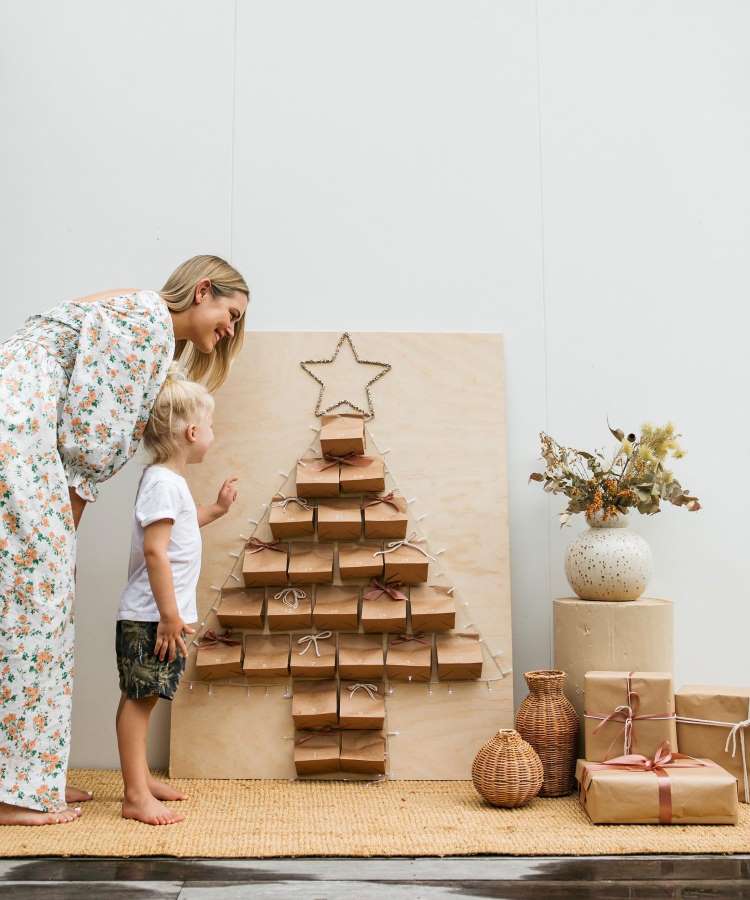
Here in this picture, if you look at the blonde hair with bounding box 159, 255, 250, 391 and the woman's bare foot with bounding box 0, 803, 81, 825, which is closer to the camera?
the woman's bare foot with bounding box 0, 803, 81, 825

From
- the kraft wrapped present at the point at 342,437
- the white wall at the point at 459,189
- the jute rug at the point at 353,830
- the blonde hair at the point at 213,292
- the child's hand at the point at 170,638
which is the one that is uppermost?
the white wall at the point at 459,189

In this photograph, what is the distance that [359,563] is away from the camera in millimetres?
1987

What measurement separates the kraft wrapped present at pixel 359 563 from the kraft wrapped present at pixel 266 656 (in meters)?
0.20

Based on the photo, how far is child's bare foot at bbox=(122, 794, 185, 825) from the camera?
1.65m

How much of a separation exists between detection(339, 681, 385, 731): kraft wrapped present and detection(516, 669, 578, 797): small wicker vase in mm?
304

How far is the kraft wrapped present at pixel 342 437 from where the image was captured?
2.01m

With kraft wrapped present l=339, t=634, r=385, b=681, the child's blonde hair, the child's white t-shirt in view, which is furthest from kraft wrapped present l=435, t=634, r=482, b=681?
the child's blonde hair

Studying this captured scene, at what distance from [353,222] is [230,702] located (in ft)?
3.83

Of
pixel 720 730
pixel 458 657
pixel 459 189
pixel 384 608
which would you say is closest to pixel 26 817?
pixel 384 608

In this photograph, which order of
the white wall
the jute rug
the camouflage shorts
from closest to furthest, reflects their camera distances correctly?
the jute rug → the camouflage shorts → the white wall

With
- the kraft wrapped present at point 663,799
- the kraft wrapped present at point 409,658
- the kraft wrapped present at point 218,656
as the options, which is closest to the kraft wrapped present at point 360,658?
the kraft wrapped present at point 409,658

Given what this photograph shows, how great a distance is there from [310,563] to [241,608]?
18 cm

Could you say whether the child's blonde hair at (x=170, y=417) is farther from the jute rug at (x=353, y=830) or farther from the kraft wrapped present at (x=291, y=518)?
the jute rug at (x=353, y=830)

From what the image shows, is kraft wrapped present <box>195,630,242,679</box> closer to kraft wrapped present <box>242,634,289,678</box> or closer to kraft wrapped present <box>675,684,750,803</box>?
kraft wrapped present <box>242,634,289,678</box>
